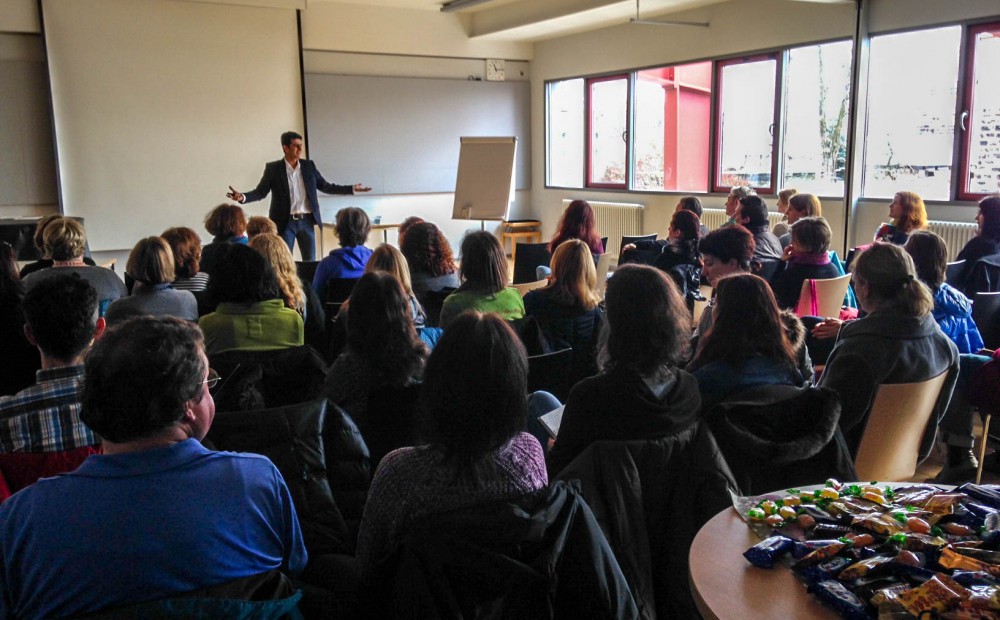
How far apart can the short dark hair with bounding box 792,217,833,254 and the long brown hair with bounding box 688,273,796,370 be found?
2.18m

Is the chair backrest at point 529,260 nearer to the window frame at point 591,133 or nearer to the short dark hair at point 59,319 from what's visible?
the short dark hair at point 59,319

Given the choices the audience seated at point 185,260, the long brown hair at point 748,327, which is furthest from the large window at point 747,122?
the long brown hair at point 748,327

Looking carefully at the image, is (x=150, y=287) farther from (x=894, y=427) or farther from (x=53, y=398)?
(x=894, y=427)

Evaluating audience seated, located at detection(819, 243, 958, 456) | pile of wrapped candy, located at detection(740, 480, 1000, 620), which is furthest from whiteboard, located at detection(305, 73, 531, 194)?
pile of wrapped candy, located at detection(740, 480, 1000, 620)

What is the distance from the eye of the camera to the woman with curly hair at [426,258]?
13.3 ft

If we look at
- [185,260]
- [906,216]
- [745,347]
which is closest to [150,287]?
[185,260]

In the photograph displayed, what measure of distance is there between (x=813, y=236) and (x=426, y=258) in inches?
80.7

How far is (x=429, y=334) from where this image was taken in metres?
2.95

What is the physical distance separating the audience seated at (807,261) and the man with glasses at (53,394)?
3.33 m

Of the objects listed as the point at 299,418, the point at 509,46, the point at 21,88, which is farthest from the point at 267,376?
the point at 509,46

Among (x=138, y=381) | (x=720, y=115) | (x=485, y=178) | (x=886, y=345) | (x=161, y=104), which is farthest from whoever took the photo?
(x=720, y=115)

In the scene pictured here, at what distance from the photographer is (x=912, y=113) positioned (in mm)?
6840

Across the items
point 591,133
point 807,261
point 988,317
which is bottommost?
point 988,317

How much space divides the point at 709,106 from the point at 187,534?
331 inches
